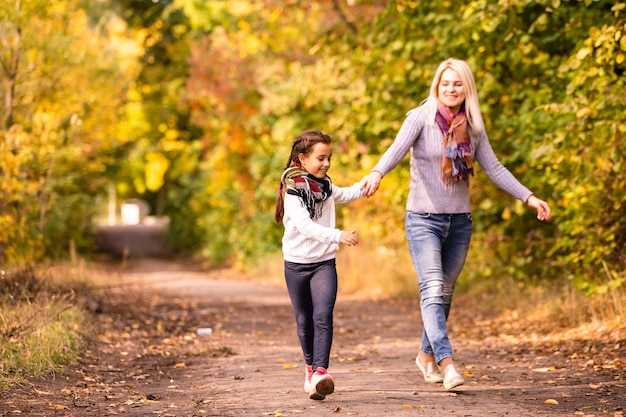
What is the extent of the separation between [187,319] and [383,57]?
401 cm

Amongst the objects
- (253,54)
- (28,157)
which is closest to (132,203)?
(253,54)

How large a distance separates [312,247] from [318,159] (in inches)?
21.8

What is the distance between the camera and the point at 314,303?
601 centimetres

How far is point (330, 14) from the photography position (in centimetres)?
1797

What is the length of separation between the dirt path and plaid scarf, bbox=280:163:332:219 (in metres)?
1.21

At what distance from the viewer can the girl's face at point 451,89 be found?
620cm

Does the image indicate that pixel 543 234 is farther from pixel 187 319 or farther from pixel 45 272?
pixel 45 272

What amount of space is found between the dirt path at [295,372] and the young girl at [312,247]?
30cm

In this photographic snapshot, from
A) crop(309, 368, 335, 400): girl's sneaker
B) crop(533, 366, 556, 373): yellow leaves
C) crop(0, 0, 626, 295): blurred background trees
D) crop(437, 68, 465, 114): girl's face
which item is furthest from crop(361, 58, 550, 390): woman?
crop(0, 0, 626, 295): blurred background trees

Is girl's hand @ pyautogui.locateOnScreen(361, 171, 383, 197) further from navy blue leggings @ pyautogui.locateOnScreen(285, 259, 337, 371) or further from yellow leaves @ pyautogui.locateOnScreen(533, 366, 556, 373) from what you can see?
yellow leaves @ pyautogui.locateOnScreen(533, 366, 556, 373)

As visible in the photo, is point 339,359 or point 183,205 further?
point 183,205

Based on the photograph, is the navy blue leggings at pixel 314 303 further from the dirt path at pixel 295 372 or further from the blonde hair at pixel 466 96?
the blonde hair at pixel 466 96

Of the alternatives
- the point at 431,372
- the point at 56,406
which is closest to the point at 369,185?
the point at 431,372

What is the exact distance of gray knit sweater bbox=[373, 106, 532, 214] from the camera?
621 centimetres
